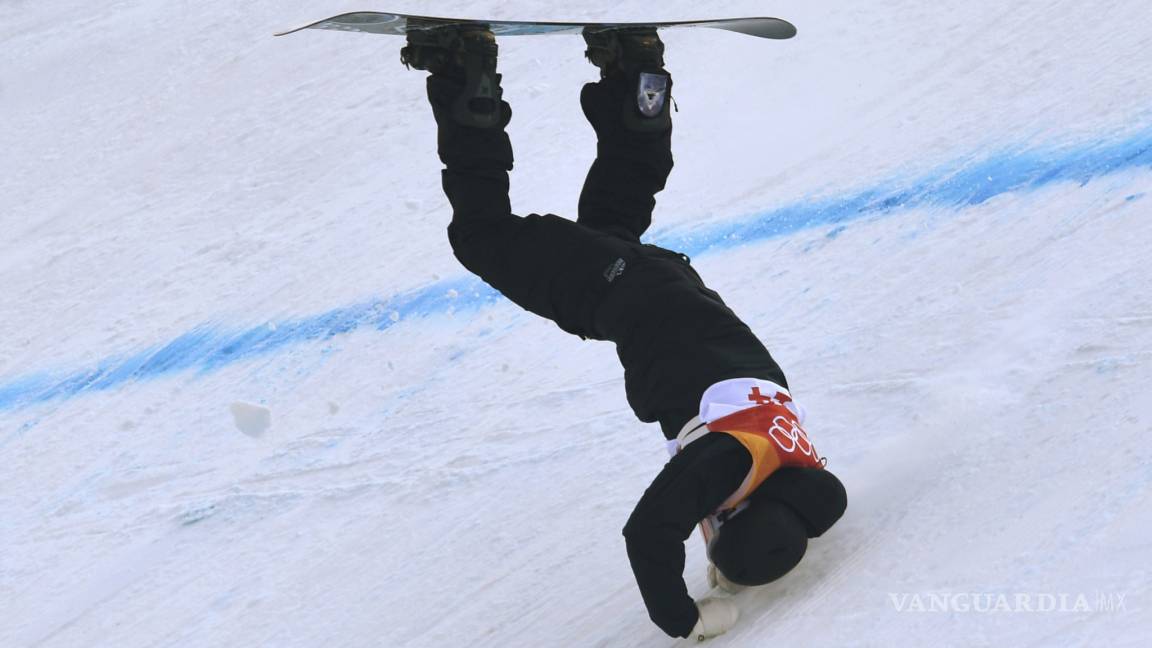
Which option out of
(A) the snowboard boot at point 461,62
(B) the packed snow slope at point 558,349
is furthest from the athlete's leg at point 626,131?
(B) the packed snow slope at point 558,349

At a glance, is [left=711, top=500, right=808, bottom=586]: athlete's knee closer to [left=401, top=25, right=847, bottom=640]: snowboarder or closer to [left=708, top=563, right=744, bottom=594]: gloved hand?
[left=401, top=25, right=847, bottom=640]: snowboarder

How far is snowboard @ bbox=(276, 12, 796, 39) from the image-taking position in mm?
2439

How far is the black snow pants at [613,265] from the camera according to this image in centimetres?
232

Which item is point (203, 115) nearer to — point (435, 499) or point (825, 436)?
point (435, 499)

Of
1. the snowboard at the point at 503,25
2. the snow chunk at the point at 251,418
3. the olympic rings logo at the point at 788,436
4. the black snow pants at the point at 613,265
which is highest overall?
the snowboard at the point at 503,25

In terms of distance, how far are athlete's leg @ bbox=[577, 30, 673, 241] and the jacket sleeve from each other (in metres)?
0.66

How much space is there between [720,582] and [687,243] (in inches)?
69.5

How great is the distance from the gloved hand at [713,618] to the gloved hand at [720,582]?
0.26ft

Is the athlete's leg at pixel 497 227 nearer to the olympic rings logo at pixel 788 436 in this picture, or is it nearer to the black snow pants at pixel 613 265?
the black snow pants at pixel 613 265

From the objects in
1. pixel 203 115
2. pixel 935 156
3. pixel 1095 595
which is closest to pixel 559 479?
pixel 1095 595

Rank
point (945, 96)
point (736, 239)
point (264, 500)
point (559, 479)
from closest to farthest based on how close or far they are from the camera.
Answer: point (559, 479) < point (264, 500) < point (736, 239) < point (945, 96)

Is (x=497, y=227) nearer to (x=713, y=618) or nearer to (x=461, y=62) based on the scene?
(x=461, y=62)

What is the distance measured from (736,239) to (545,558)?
56.4 inches

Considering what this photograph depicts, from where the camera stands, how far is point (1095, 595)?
1889 millimetres
